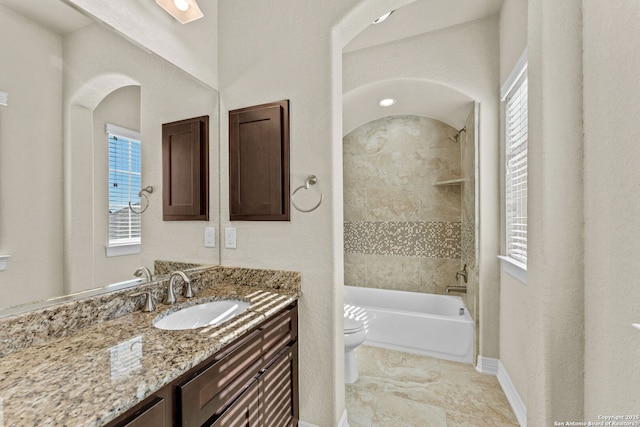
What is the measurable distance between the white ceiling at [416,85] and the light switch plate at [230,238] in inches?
67.0

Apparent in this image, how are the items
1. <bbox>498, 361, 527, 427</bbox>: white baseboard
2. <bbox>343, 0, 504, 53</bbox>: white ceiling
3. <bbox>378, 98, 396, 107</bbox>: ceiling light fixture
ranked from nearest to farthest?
<bbox>498, 361, 527, 427</bbox>: white baseboard, <bbox>343, 0, 504, 53</bbox>: white ceiling, <bbox>378, 98, 396, 107</bbox>: ceiling light fixture

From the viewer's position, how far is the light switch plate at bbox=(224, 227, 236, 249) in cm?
172

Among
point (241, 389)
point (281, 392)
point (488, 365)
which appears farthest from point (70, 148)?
point (488, 365)

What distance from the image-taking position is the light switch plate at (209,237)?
1719 mm

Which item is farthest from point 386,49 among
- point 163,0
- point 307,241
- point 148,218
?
point 148,218

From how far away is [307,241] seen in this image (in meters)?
1.54

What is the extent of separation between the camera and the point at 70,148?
3.52 ft

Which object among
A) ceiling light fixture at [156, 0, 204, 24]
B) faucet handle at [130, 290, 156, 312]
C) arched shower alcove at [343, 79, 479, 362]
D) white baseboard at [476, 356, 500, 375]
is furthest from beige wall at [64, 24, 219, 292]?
white baseboard at [476, 356, 500, 375]

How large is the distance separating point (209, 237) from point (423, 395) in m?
1.90

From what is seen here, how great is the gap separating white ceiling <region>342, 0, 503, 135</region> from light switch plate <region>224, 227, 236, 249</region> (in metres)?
1.70

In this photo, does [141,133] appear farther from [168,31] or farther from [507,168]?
[507,168]

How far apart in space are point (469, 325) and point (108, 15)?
3.16m

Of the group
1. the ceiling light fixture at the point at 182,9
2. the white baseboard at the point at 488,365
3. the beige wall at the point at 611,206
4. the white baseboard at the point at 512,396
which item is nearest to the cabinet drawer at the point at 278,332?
the beige wall at the point at 611,206

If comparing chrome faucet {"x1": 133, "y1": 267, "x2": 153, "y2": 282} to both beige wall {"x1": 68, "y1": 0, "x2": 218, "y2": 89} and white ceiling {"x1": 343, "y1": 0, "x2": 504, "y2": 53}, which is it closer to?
beige wall {"x1": 68, "y1": 0, "x2": 218, "y2": 89}
